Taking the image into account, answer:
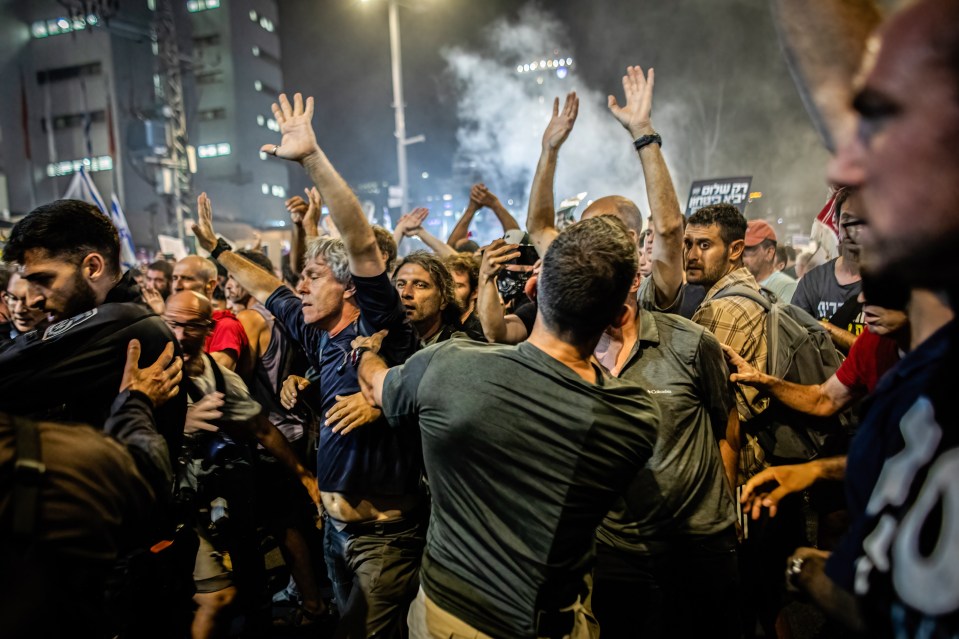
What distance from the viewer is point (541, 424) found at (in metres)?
1.86

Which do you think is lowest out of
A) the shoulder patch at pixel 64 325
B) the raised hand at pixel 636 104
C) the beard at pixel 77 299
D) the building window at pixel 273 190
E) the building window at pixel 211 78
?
the shoulder patch at pixel 64 325

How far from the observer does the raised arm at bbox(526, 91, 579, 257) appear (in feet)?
12.0

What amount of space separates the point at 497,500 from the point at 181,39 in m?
52.5

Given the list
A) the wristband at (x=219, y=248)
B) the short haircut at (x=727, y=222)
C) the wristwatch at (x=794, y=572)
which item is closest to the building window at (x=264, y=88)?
the wristband at (x=219, y=248)

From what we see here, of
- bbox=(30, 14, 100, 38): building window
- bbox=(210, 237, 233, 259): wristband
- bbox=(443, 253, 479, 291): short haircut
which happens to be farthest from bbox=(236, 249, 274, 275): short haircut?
bbox=(30, 14, 100, 38): building window

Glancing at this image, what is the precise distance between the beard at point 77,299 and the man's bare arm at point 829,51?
299 centimetres

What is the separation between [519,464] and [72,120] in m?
53.5

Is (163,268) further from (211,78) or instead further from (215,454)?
(211,78)

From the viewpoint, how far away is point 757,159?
26203mm

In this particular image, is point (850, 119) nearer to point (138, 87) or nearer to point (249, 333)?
point (249, 333)

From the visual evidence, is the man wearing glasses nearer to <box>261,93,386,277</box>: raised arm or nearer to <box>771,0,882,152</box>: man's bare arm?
<box>771,0,882,152</box>: man's bare arm

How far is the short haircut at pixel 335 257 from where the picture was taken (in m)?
3.32

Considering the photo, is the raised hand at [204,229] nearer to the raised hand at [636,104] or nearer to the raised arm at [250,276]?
the raised arm at [250,276]

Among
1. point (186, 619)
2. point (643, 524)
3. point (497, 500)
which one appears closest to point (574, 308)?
point (497, 500)
